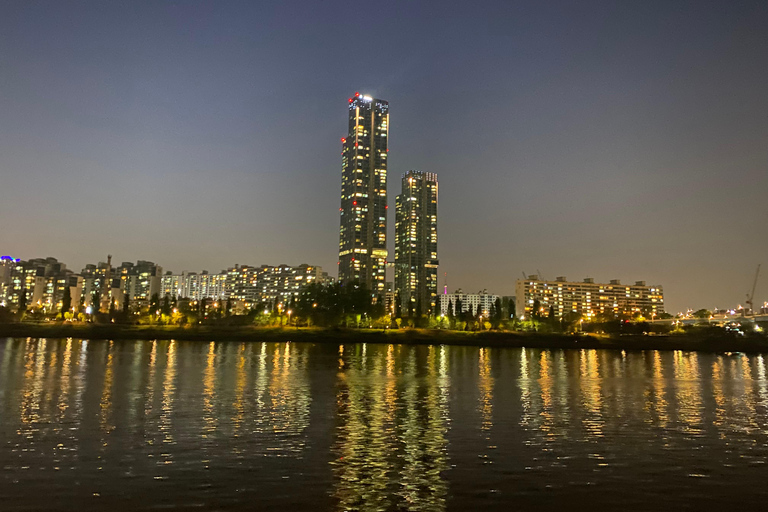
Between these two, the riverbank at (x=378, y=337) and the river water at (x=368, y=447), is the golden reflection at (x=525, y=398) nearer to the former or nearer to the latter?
the river water at (x=368, y=447)

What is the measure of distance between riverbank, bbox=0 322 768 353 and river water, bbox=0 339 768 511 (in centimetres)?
9129

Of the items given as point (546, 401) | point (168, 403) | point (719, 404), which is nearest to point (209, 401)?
point (168, 403)

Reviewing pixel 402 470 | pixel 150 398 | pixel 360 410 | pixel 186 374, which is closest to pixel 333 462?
pixel 402 470

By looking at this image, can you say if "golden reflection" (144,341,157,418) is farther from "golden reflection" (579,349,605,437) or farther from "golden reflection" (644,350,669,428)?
"golden reflection" (644,350,669,428)

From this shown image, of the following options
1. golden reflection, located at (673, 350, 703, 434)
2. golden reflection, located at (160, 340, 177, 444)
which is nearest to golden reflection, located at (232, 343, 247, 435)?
golden reflection, located at (160, 340, 177, 444)

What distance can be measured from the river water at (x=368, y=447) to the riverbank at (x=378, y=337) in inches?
3594

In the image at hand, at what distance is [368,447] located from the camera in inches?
859

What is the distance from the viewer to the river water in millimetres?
16172

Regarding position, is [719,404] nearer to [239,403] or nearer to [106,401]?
[239,403]

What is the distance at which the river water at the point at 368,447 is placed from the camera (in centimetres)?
1617

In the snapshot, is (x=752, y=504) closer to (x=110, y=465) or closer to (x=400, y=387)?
(x=110, y=465)

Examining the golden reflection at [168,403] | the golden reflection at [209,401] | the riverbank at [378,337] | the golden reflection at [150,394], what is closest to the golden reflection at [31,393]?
the golden reflection at [150,394]

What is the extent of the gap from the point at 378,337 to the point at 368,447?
386 ft

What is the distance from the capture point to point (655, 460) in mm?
21141
